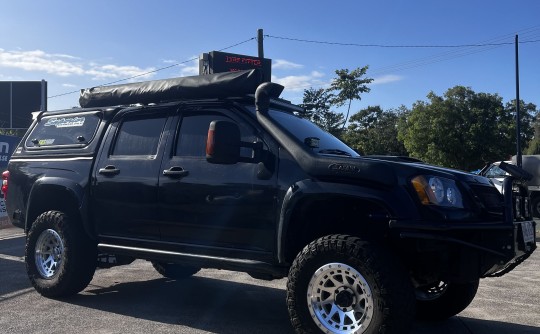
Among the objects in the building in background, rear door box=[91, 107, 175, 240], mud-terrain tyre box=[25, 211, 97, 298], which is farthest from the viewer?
Result: the building in background

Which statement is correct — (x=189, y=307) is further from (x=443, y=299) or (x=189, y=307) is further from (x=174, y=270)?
(x=443, y=299)

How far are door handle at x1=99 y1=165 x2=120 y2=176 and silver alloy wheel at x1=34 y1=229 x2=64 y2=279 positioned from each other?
0.96 metres

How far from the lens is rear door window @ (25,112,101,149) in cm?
579

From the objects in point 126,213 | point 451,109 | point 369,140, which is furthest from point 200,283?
point 369,140

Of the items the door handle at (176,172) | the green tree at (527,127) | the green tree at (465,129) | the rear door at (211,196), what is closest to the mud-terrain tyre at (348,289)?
the rear door at (211,196)

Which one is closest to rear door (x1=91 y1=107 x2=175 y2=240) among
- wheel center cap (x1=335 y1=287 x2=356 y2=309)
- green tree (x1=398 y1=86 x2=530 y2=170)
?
wheel center cap (x1=335 y1=287 x2=356 y2=309)

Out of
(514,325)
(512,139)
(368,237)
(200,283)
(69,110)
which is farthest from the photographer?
(512,139)

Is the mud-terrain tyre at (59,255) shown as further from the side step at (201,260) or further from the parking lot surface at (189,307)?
the side step at (201,260)

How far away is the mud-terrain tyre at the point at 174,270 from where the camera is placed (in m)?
6.72

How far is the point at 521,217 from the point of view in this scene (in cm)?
438

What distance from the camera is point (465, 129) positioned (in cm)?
4153

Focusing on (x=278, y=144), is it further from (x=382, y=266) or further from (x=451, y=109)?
(x=451, y=109)

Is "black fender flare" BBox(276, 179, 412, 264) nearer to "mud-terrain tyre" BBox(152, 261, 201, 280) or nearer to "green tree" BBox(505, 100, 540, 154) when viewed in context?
"mud-terrain tyre" BBox(152, 261, 201, 280)

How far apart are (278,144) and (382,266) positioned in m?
1.28
